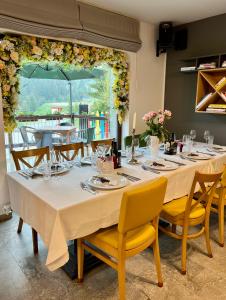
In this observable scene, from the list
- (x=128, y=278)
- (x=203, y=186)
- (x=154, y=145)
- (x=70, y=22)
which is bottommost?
(x=128, y=278)

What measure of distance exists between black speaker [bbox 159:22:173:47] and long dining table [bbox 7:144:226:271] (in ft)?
8.64

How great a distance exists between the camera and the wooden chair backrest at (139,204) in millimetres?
1466

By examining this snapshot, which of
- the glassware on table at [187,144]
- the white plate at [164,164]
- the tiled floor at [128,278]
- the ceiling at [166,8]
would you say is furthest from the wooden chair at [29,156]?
the ceiling at [166,8]

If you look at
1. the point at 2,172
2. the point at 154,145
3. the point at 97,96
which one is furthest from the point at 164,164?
the point at 97,96

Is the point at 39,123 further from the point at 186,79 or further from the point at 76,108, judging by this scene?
the point at 186,79

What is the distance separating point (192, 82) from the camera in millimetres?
4078

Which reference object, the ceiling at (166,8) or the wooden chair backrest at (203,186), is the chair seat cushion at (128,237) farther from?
the ceiling at (166,8)

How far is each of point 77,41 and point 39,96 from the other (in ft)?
7.84

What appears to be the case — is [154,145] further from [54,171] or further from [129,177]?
[54,171]

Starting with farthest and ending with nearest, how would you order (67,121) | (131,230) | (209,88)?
(67,121)
(209,88)
(131,230)

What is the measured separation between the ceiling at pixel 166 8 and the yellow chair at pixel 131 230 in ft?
8.62

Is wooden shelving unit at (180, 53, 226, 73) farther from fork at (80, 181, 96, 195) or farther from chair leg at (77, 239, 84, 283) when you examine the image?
chair leg at (77, 239, 84, 283)

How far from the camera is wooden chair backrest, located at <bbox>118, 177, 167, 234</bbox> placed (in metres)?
1.47

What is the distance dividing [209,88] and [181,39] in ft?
3.10
